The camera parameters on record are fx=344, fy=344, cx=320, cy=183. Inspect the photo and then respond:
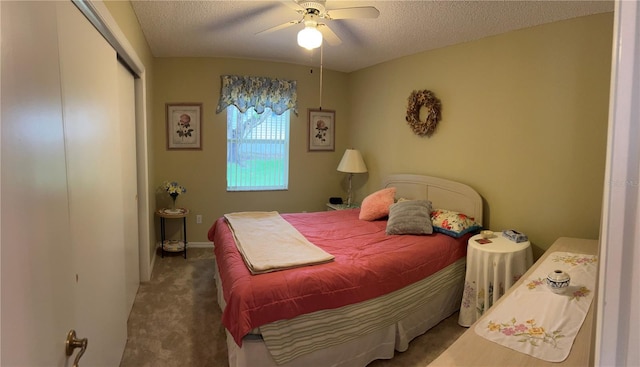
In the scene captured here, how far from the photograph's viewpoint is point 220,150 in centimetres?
458

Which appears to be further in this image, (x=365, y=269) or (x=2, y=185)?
(x=365, y=269)

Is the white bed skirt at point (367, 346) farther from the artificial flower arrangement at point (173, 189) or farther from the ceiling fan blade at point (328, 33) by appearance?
the artificial flower arrangement at point (173, 189)

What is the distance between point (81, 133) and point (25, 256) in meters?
0.93

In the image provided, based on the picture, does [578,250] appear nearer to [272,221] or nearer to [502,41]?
[502,41]

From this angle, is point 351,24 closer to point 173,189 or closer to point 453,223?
point 453,223

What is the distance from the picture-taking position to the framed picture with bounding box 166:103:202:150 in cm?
437

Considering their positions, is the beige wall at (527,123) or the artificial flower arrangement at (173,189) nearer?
the beige wall at (527,123)

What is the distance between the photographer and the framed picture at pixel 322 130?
495 centimetres

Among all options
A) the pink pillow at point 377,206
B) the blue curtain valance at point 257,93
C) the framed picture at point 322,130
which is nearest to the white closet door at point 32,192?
the pink pillow at point 377,206

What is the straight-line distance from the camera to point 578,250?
226 centimetres

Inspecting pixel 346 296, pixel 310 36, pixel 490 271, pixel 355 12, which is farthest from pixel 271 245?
pixel 355 12

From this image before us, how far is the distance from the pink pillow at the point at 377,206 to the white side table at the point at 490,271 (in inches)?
41.6

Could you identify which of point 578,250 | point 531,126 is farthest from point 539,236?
point 531,126

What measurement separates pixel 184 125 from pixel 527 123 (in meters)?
3.81
